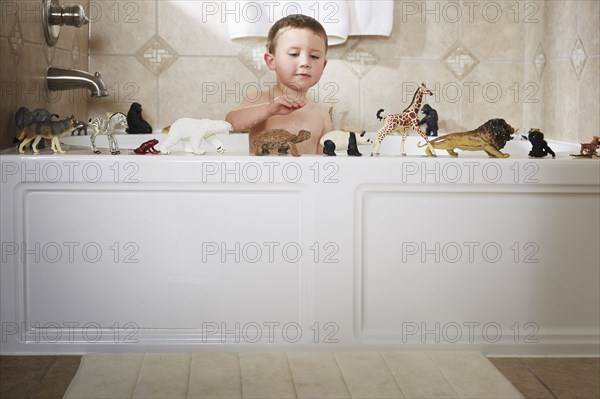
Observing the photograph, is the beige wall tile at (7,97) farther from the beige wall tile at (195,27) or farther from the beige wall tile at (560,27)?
the beige wall tile at (560,27)

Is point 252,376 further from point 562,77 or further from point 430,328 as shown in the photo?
point 562,77

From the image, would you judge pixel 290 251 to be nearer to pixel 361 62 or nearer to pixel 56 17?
pixel 56 17

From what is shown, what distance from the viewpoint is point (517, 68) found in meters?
2.63

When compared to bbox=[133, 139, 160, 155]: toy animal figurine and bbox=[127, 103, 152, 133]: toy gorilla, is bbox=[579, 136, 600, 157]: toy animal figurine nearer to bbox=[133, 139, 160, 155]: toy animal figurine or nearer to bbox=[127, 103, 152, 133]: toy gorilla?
bbox=[133, 139, 160, 155]: toy animal figurine

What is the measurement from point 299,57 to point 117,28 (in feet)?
2.53

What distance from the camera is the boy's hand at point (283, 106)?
1718mm

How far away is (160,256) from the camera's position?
155cm

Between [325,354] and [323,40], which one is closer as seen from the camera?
[325,354]

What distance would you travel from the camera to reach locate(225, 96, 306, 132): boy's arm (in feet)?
5.68

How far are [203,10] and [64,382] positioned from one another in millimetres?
1395

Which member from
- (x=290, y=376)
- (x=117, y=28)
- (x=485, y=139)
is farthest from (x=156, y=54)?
(x=290, y=376)

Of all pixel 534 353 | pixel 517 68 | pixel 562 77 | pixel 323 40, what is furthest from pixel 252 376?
pixel 517 68

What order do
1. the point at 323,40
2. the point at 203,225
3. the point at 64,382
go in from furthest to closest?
the point at 323,40 → the point at 203,225 → the point at 64,382

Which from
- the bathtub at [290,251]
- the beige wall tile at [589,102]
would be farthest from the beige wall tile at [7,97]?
the beige wall tile at [589,102]
